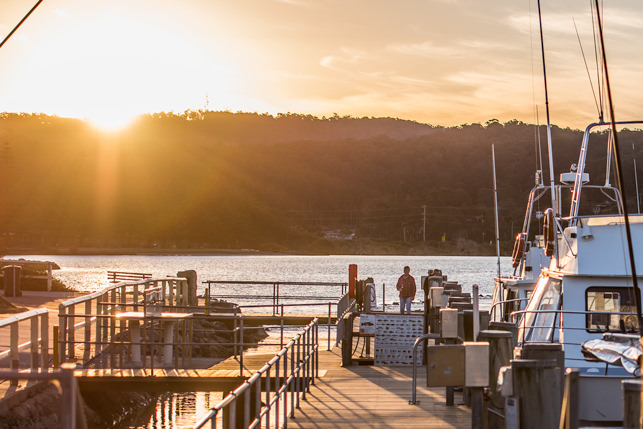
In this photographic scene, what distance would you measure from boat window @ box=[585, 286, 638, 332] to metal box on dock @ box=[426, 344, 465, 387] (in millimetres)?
4344

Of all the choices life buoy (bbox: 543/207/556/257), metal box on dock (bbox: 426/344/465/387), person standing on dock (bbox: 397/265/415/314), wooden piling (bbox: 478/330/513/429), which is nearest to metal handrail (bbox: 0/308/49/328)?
wooden piling (bbox: 478/330/513/429)

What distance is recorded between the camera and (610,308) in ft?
42.9

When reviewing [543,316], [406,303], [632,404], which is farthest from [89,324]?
[406,303]

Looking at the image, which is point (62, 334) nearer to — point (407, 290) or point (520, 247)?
point (520, 247)

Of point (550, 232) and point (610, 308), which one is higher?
point (550, 232)

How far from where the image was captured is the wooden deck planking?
12.4 meters

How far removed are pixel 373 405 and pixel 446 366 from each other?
532 cm

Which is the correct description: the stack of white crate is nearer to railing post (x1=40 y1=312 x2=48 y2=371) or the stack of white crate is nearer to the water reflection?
the water reflection

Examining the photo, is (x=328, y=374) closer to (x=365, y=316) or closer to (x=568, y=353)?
(x=365, y=316)

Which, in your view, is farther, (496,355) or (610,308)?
(610,308)

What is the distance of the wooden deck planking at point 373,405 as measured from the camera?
12.4 m

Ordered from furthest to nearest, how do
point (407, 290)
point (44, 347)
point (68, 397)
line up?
point (407, 290), point (44, 347), point (68, 397)

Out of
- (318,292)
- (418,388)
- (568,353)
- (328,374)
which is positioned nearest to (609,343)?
(568,353)

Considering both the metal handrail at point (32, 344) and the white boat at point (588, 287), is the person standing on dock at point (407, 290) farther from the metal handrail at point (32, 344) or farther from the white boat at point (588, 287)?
the metal handrail at point (32, 344)
